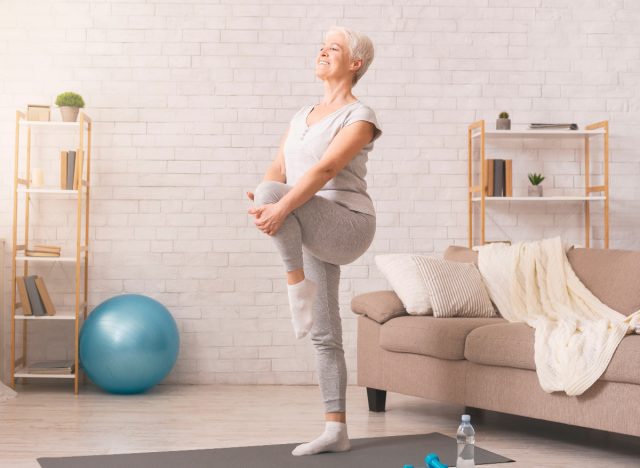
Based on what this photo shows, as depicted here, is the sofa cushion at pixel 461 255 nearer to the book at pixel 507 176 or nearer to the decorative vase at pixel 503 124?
the book at pixel 507 176

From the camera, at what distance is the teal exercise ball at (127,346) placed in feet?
15.4

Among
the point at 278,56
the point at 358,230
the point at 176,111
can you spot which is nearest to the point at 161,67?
the point at 176,111

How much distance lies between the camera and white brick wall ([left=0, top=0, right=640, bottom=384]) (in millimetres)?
5328

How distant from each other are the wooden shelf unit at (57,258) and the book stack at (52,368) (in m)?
0.02

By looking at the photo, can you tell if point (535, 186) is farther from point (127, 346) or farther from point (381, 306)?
point (127, 346)

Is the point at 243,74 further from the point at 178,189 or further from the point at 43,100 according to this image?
the point at 43,100

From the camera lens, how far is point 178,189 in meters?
5.36

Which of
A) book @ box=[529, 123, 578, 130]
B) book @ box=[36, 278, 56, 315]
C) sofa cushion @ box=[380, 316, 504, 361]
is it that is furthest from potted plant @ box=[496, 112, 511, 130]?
book @ box=[36, 278, 56, 315]

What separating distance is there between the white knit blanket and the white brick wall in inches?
38.6

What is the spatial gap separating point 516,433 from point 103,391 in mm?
2373

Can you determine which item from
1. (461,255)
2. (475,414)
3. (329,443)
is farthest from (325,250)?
(461,255)

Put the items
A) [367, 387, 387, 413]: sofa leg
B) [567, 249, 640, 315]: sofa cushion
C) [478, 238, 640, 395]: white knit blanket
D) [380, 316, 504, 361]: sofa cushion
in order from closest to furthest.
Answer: [478, 238, 640, 395]: white knit blanket < [380, 316, 504, 361]: sofa cushion < [567, 249, 640, 315]: sofa cushion < [367, 387, 387, 413]: sofa leg

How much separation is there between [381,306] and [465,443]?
1521 mm

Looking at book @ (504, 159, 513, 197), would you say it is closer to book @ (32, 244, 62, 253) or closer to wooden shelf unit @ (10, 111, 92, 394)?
wooden shelf unit @ (10, 111, 92, 394)
